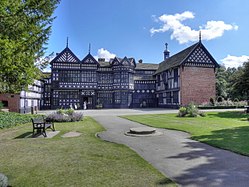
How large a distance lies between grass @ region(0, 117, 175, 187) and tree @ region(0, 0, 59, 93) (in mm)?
2676

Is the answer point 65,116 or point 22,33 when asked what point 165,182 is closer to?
point 22,33

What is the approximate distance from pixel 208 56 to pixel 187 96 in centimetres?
839

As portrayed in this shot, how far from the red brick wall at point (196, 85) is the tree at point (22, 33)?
31747mm

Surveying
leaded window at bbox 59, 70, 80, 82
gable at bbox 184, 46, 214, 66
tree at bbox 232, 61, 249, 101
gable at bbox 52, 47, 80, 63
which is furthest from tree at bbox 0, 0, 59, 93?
gable at bbox 52, 47, 80, 63

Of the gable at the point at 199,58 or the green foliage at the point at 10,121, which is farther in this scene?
the gable at the point at 199,58

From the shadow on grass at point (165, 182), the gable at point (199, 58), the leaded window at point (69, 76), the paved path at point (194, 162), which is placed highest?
the gable at point (199, 58)

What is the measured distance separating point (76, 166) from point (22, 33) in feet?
14.0

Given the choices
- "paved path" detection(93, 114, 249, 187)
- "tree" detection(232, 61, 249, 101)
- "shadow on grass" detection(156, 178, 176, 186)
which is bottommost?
"paved path" detection(93, 114, 249, 187)

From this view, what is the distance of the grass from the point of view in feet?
15.9

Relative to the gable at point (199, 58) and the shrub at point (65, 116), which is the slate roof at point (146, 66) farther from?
the shrub at point (65, 116)

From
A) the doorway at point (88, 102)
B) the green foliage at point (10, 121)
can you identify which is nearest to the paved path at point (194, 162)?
the green foliage at point (10, 121)

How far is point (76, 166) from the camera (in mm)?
5938

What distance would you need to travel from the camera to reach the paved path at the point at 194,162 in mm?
4926

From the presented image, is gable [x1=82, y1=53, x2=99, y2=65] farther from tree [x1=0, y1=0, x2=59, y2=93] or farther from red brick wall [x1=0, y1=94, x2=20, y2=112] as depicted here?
tree [x1=0, y1=0, x2=59, y2=93]
